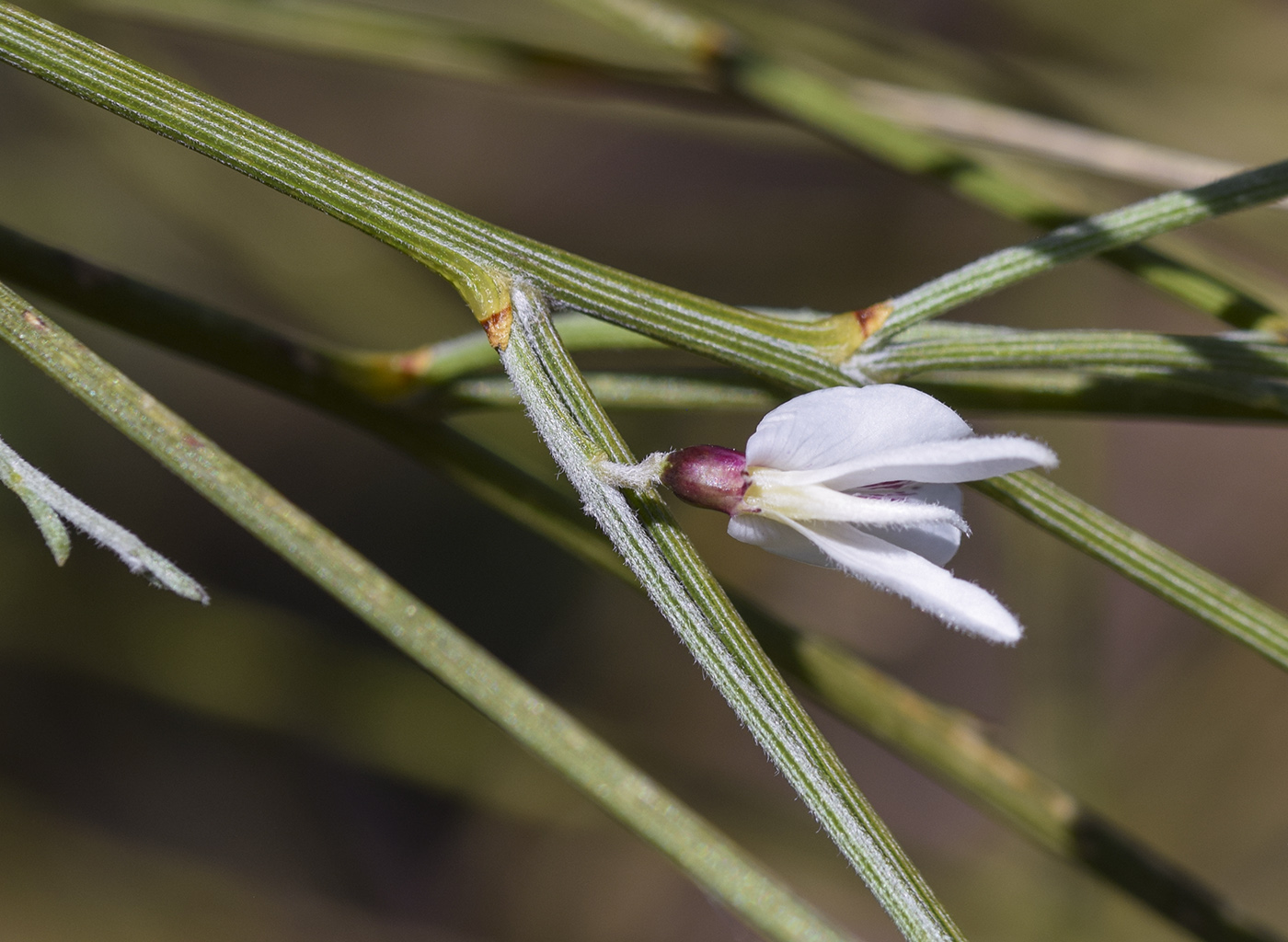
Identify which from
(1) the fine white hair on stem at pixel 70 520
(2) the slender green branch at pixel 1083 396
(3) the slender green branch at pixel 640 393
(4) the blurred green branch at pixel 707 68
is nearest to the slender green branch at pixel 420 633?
(1) the fine white hair on stem at pixel 70 520

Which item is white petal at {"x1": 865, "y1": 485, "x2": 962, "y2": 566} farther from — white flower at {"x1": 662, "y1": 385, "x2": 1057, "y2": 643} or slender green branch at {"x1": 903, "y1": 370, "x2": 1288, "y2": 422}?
slender green branch at {"x1": 903, "y1": 370, "x2": 1288, "y2": 422}

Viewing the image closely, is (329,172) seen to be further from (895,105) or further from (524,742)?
(895,105)

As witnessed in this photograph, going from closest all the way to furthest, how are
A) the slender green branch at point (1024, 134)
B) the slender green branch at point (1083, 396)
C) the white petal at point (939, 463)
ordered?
the white petal at point (939, 463)
the slender green branch at point (1083, 396)
the slender green branch at point (1024, 134)

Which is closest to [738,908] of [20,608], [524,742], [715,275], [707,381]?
[524,742]

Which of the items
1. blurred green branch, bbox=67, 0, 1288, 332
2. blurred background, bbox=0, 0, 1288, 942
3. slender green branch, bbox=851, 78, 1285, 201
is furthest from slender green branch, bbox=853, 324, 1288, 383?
blurred background, bbox=0, 0, 1288, 942

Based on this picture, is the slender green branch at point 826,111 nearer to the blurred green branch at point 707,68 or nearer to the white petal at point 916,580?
the blurred green branch at point 707,68

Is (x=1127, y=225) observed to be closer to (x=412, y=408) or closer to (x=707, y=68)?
(x=412, y=408)
